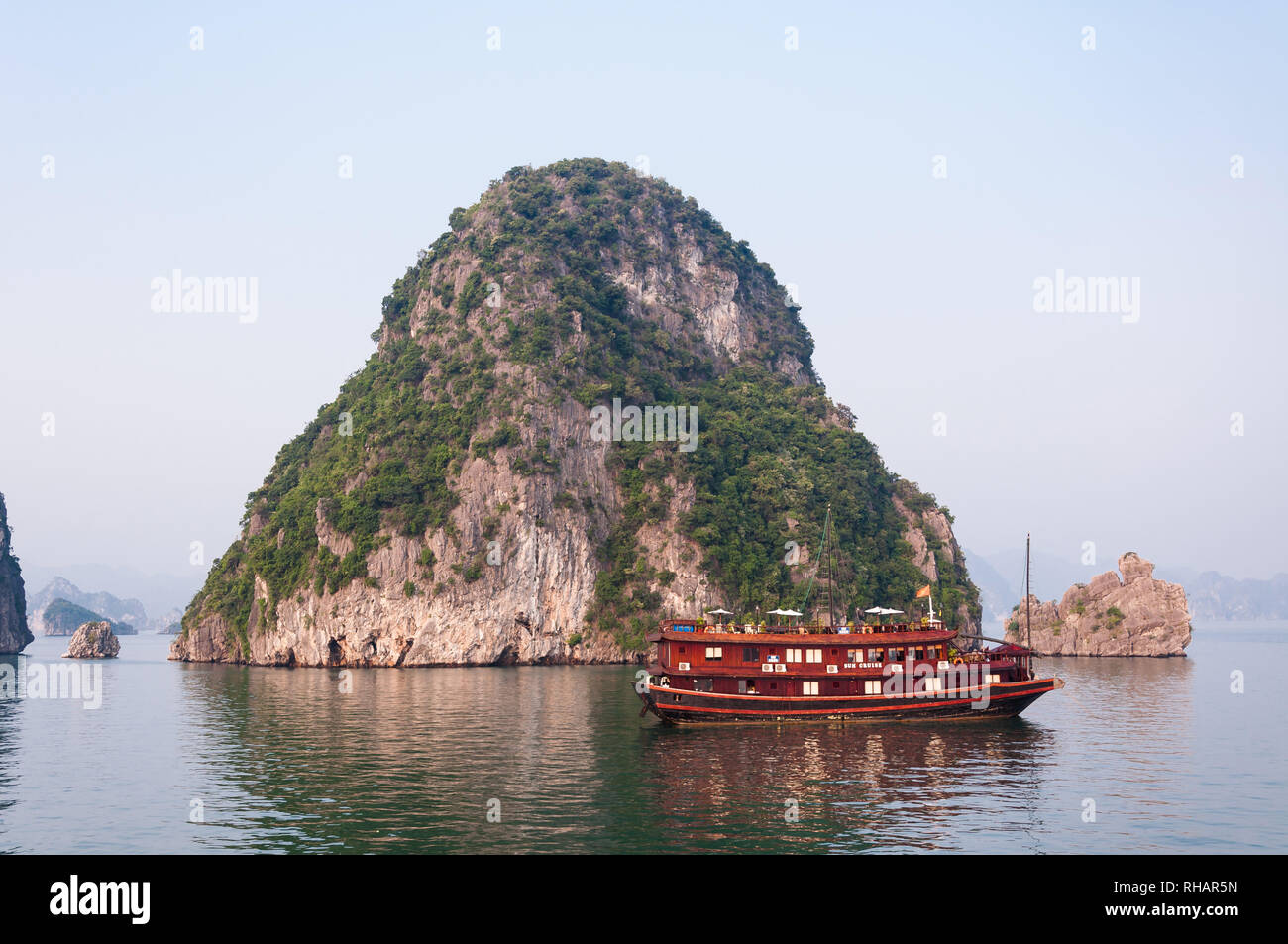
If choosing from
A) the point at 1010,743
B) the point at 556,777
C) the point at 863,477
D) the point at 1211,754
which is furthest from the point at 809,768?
the point at 863,477

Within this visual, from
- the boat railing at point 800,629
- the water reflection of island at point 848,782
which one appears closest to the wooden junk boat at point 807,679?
the boat railing at point 800,629

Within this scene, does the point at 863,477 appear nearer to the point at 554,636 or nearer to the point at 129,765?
the point at 554,636

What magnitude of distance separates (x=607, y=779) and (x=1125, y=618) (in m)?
117

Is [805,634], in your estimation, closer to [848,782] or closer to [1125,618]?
[848,782]

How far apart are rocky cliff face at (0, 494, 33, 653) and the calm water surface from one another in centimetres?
9008

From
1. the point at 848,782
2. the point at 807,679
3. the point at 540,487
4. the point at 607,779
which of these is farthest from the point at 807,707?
the point at 540,487

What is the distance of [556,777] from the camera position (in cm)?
4288

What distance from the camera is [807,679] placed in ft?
202

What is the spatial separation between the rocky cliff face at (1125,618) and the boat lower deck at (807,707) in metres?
77.9

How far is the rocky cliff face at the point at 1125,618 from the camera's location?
449ft

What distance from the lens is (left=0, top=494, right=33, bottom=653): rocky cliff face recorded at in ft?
496
